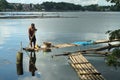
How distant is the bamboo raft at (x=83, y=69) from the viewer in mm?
21212

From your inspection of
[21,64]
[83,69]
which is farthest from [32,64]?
[83,69]

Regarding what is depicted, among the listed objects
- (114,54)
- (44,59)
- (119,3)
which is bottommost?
(44,59)

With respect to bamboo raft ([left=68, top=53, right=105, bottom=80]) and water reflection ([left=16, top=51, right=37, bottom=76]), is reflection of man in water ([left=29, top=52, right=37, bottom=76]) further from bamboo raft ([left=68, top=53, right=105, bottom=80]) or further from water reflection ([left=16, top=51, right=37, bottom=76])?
bamboo raft ([left=68, top=53, right=105, bottom=80])

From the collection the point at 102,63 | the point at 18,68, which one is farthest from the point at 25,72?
the point at 102,63

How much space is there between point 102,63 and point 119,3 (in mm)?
14298

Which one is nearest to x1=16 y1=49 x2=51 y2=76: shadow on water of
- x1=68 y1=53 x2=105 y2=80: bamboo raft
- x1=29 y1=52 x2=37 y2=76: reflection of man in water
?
x1=29 y1=52 x2=37 y2=76: reflection of man in water

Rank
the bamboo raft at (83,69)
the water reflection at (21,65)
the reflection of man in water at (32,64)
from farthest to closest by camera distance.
A: the reflection of man in water at (32,64)
the water reflection at (21,65)
the bamboo raft at (83,69)

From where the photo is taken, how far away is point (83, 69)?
23.7 metres

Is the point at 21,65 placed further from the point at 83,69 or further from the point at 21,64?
the point at 83,69

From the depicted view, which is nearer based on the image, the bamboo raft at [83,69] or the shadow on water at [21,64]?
the bamboo raft at [83,69]

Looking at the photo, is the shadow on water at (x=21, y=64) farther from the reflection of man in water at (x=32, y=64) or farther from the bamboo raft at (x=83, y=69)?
the bamboo raft at (x=83, y=69)

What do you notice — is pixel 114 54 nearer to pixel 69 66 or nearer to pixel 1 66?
pixel 69 66

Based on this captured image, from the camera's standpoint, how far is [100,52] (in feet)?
108

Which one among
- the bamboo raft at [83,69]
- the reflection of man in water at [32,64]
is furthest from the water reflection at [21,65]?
the bamboo raft at [83,69]
